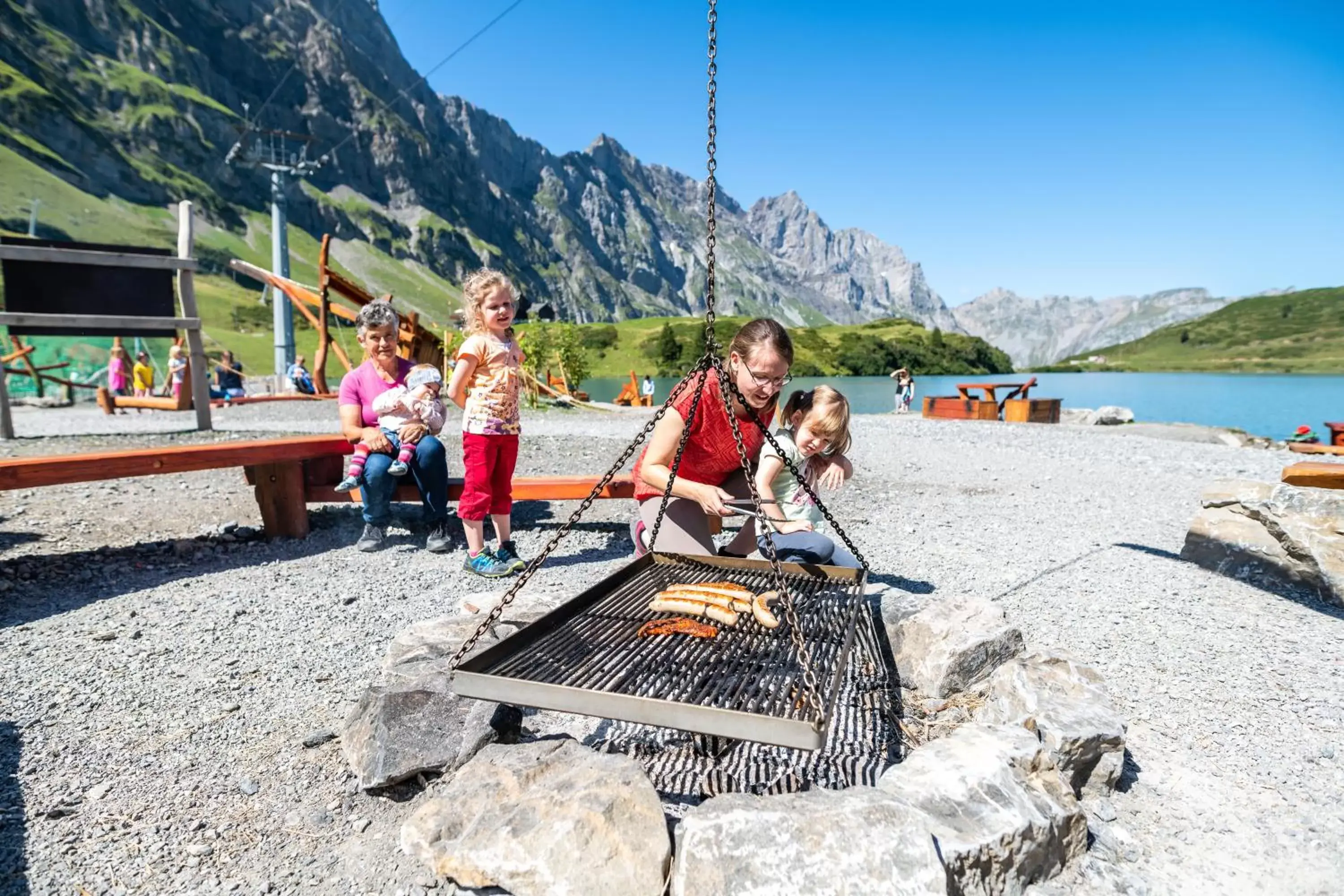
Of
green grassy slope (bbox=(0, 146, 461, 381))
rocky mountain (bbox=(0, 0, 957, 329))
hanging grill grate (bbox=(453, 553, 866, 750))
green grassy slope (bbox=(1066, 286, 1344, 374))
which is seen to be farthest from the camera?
green grassy slope (bbox=(1066, 286, 1344, 374))

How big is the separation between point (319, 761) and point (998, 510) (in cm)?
727

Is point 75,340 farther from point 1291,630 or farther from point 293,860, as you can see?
point 1291,630

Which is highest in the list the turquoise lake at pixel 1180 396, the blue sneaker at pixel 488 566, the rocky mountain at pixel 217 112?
the rocky mountain at pixel 217 112

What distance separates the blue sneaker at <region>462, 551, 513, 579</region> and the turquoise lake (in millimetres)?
14623

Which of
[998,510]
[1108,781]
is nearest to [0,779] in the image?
Result: [1108,781]

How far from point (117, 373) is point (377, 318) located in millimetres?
16744

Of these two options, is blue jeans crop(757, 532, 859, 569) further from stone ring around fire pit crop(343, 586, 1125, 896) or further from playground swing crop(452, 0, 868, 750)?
stone ring around fire pit crop(343, 586, 1125, 896)

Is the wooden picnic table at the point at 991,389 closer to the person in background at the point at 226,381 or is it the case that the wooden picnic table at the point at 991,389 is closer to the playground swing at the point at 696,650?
the playground swing at the point at 696,650

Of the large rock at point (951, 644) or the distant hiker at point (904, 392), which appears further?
the distant hiker at point (904, 392)

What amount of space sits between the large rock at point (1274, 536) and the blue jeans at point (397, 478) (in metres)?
6.04

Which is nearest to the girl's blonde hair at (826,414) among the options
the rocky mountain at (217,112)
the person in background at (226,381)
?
the person in background at (226,381)

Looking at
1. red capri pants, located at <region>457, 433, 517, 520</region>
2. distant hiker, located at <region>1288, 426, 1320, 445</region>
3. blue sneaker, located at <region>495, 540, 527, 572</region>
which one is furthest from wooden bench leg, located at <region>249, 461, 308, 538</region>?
distant hiker, located at <region>1288, 426, 1320, 445</region>

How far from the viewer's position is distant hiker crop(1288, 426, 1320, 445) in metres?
19.0

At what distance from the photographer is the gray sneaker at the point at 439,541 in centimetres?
572
